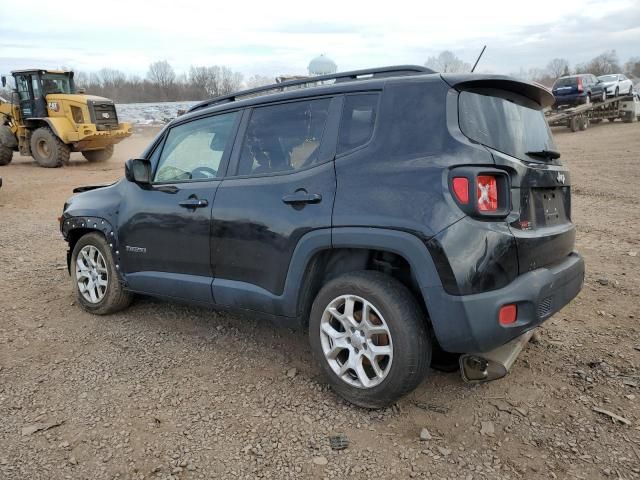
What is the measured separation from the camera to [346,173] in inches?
116

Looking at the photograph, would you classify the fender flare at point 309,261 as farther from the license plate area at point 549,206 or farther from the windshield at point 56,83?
the windshield at point 56,83

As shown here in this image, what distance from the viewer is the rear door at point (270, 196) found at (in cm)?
308

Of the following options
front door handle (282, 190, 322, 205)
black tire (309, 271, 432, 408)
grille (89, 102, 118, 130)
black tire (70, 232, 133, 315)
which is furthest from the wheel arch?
grille (89, 102, 118, 130)

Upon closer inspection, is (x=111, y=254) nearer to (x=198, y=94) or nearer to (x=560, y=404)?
(x=560, y=404)

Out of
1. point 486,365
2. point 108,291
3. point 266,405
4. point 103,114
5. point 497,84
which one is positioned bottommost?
point 266,405

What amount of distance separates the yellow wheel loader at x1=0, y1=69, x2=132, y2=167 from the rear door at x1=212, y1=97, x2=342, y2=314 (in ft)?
46.6

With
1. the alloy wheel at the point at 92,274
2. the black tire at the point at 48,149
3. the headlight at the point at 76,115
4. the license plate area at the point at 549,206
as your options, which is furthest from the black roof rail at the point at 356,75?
the black tire at the point at 48,149

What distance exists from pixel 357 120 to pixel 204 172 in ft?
4.34

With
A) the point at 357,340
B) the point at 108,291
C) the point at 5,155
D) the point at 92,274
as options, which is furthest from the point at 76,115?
the point at 357,340

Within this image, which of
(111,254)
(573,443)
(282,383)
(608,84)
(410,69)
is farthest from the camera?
(608,84)

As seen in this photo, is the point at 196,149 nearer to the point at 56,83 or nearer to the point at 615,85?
the point at 56,83

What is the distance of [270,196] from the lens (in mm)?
3250

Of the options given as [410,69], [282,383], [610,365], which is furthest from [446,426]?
[410,69]

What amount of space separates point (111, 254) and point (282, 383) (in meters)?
2.02
